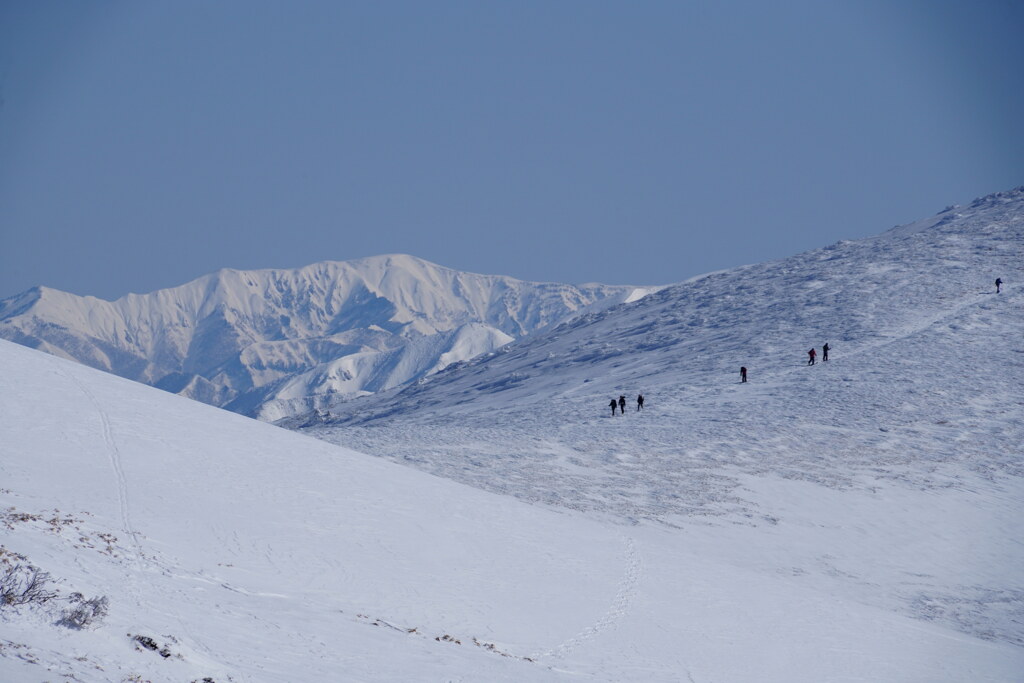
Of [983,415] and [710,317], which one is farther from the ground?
[710,317]

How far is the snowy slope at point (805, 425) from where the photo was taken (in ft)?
128

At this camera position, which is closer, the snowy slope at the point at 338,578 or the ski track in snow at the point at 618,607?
the snowy slope at the point at 338,578

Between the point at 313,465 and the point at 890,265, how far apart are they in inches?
2582

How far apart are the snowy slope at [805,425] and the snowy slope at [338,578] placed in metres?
3.96

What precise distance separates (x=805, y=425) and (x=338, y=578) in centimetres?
3593

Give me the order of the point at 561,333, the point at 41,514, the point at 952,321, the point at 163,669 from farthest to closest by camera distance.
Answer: the point at 561,333
the point at 952,321
the point at 41,514
the point at 163,669

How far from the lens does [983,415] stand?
5616cm

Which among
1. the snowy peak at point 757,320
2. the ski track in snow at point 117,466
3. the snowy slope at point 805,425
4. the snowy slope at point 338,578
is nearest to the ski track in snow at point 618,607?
the snowy slope at point 338,578

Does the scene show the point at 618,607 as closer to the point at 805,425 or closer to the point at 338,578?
the point at 338,578

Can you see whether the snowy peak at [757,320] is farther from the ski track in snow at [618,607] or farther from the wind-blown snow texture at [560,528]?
the ski track in snow at [618,607]

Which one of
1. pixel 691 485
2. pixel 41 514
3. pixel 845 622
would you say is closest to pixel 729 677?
pixel 845 622

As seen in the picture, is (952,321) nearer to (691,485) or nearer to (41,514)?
(691,485)

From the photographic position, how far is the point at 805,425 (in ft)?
180

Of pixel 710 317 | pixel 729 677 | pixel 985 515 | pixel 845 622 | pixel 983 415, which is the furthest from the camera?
pixel 710 317
